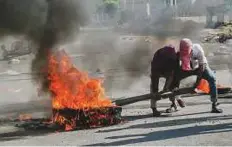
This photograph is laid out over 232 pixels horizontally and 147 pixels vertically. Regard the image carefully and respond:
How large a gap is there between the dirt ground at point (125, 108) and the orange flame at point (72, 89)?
526mm

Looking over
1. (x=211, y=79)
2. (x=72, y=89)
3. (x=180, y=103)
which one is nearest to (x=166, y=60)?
(x=211, y=79)

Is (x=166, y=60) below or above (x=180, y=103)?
above

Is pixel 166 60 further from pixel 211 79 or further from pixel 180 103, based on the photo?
pixel 180 103

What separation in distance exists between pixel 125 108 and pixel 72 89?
84.1 inches

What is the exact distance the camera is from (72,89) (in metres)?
7.83

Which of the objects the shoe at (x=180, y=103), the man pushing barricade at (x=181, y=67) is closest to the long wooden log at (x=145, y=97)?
the man pushing barricade at (x=181, y=67)

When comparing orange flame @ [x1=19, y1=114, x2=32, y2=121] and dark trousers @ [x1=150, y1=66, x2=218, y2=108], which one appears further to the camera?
orange flame @ [x1=19, y1=114, x2=32, y2=121]

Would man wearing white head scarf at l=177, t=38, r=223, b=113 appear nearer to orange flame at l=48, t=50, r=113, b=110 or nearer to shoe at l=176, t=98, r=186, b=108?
shoe at l=176, t=98, r=186, b=108

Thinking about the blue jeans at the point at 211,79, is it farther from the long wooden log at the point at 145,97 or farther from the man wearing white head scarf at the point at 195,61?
the long wooden log at the point at 145,97

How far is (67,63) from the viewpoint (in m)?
8.23

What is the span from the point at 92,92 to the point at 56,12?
2.18 m

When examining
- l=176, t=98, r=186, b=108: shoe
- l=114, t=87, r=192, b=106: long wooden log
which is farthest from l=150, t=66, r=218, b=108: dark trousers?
l=176, t=98, r=186, b=108: shoe

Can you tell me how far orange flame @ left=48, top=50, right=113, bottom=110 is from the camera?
7609 millimetres

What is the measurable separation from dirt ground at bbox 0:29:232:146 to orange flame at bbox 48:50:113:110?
526 millimetres
